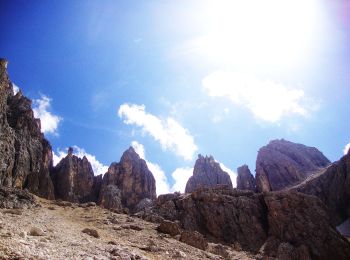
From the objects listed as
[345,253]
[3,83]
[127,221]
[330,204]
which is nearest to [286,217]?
[345,253]

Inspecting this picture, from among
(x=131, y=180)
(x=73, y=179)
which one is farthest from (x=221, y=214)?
(x=131, y=180)

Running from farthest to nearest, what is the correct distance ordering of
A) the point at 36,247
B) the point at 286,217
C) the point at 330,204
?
the point at 330,204
the point at 286,217
the point at 36,247

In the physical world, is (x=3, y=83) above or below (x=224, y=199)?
above

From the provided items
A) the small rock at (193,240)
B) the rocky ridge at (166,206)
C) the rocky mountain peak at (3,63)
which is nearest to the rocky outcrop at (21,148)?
the rocky mountain peak at (3,63)

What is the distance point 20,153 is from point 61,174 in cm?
2366

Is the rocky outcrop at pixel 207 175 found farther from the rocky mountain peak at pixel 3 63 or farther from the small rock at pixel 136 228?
the small rock at pixel 136 228

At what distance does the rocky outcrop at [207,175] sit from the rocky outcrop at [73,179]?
36754 millimetres

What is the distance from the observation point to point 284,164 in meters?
122

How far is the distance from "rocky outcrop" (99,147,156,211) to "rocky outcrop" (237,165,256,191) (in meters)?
32.2

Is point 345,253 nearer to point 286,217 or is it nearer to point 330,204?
point 286,217

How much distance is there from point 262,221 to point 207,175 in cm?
7173

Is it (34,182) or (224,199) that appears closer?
(224,199)

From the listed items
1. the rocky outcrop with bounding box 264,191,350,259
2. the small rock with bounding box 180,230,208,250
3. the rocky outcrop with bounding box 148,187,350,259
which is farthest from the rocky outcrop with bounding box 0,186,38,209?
the rocky outcrop with bounding box 264,191,350,259

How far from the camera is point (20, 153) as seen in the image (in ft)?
251
